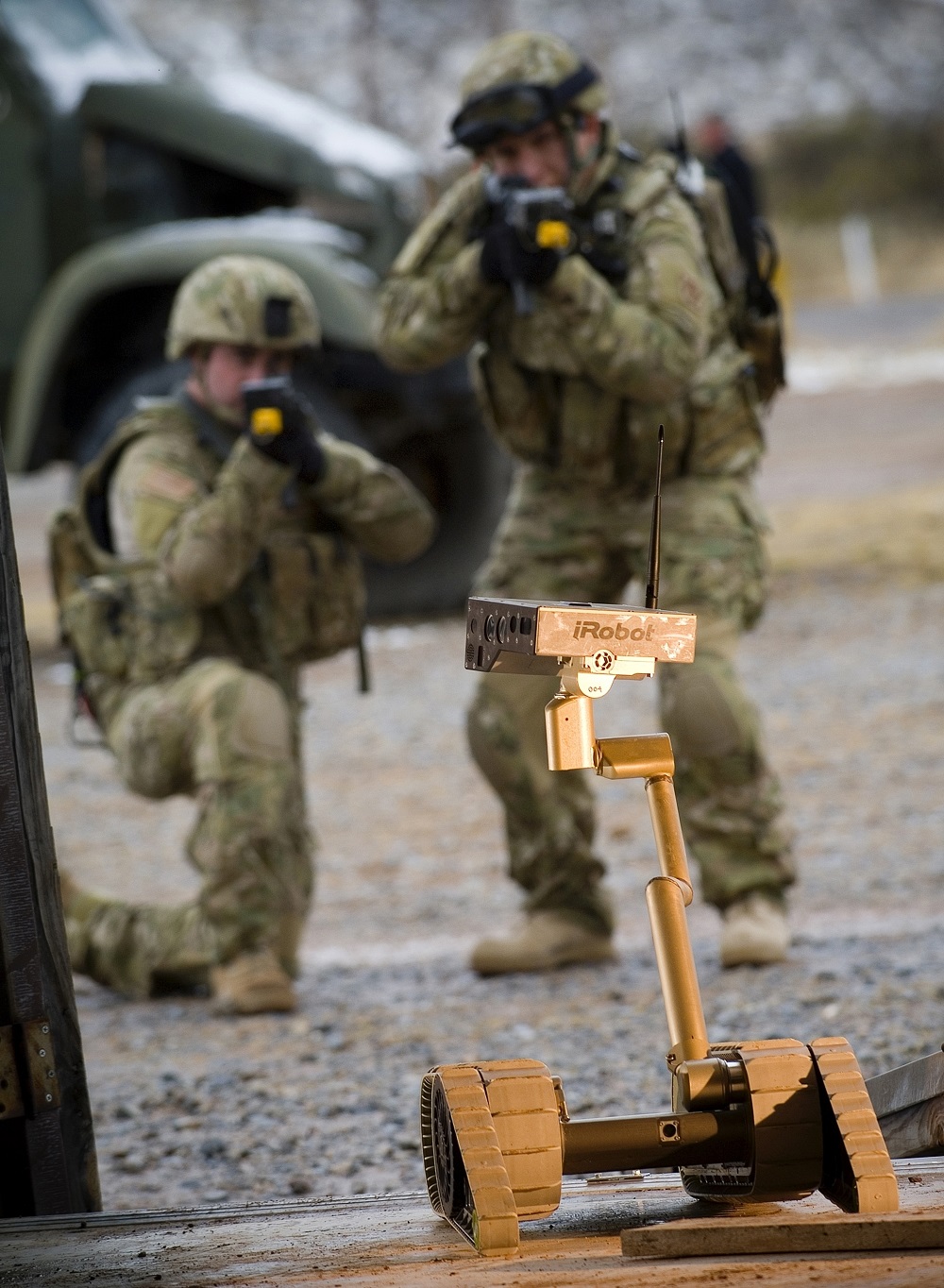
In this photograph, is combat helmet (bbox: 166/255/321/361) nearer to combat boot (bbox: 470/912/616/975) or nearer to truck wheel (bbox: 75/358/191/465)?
combat boot (bbox: 470/912/616/975)

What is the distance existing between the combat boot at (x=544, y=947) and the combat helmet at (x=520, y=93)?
1.84m

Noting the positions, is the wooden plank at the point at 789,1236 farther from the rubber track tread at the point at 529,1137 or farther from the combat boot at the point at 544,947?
the combat boot at the point at 544,947

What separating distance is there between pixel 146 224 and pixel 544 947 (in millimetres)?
5376

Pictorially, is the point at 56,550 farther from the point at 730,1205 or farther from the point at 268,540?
the point at 730,1205

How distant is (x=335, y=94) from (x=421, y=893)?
111ft

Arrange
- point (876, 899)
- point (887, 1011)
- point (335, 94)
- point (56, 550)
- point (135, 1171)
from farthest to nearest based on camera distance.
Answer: point (335, 94) < point (876, 899) < point (56, 550) < point (887, 1011) < point (135, 1171)

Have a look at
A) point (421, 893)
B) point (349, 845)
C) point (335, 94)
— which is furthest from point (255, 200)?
point (335, 94)

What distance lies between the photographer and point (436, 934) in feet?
18.3

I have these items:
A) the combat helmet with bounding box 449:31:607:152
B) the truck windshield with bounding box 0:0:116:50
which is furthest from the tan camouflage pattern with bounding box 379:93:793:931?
the truck windshield with bounding box 0:0:116:50

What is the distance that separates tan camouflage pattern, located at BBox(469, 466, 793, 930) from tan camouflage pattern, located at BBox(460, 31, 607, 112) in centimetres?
88

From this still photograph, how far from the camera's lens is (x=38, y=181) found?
29.5 ft

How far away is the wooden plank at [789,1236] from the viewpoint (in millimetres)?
1893

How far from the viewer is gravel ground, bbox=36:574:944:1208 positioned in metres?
3.82

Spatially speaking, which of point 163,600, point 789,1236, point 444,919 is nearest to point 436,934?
point 444,919
